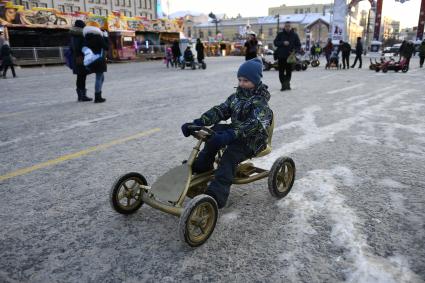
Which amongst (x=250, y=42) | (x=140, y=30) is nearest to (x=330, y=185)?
(x=250, y=42)

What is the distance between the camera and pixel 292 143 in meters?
4.95

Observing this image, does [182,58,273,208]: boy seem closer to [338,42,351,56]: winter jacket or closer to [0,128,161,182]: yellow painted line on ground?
[0,128,161,182]: yellow painted line on ground

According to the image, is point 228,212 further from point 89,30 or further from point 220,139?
point 89,30

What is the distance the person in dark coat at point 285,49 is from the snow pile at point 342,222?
258 inches

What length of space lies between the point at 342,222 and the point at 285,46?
8.12 meters

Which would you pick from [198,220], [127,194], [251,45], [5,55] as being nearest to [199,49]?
[251,45]

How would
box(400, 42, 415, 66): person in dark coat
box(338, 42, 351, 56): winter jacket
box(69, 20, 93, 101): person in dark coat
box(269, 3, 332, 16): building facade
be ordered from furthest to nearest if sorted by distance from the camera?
box(269, 3, 332, 16): building facade
box(338, 42, 351, 56): winter jacket
box(400, 42, 415, 66): person in dark coat
box(69, 20, 93, 101): person in dark coat

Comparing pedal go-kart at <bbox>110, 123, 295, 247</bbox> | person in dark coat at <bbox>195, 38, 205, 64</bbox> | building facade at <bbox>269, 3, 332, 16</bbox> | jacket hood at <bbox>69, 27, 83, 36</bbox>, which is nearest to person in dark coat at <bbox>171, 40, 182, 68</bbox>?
person in dark coat at <bbox>195, 38, 205, 64</bbox>

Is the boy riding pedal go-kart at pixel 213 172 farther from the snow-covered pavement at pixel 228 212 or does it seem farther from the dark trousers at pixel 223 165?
the snow-covered pavement at pixel 228 212

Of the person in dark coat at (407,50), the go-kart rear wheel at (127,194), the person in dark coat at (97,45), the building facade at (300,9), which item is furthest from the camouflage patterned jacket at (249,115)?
the building facade at (300,9)

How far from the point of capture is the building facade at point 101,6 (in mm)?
57681

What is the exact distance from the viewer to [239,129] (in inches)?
109

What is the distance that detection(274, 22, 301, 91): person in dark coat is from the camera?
10039 millimetres

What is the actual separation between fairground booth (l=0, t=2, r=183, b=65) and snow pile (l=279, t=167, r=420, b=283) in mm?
22133
